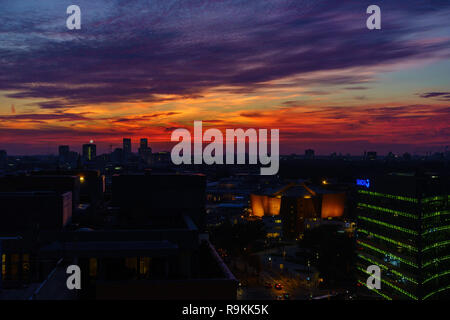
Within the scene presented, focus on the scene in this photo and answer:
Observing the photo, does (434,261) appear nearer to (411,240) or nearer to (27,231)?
(411,240)

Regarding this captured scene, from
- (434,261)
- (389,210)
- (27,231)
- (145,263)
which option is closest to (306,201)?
(389,210)

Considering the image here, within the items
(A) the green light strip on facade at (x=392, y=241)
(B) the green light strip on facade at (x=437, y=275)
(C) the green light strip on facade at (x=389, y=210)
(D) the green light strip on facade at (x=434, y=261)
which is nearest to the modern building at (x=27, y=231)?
(A) the green light strip on facade at (x=392, y=241)

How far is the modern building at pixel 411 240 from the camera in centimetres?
7300

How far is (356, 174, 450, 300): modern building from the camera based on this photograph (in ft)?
240

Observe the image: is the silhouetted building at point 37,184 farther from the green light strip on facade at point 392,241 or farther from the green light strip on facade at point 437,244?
the green light strip on facade at point 437,244

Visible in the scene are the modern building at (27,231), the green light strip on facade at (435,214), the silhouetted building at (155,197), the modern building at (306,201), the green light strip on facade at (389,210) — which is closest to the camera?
the modern building at (27,231)

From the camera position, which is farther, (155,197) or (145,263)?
(155,197)

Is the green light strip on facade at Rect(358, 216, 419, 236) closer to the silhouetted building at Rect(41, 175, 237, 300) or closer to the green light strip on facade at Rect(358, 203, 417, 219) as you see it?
the green light strip on facade at Rect(358, 203, 417, 219)

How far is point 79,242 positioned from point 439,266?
69.5 metres

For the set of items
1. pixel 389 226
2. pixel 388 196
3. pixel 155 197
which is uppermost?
pixel 155 197

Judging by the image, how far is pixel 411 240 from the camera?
74312 millimetres

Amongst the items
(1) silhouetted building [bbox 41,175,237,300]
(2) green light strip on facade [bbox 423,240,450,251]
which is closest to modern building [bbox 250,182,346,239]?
(2) green light strip on facade [bbox 423,240,450,251]

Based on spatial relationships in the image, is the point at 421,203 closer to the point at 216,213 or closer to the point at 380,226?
the point at 380,226
